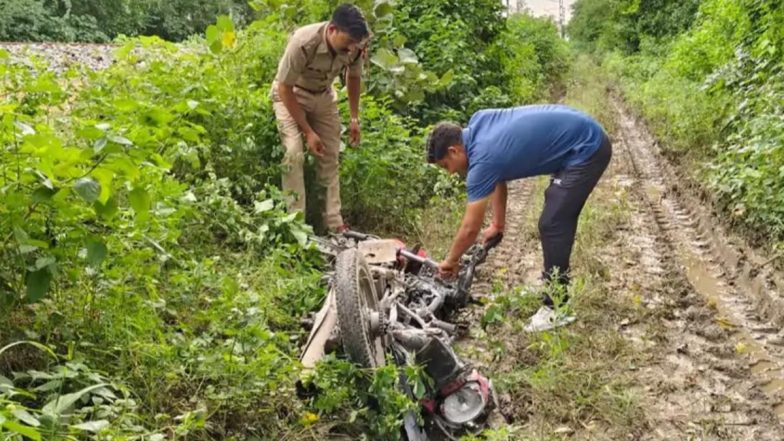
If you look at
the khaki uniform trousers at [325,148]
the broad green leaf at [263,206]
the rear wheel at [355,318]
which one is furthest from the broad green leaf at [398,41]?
the rear wheel at [355,318]

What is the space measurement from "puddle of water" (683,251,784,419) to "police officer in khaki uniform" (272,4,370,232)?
296cm

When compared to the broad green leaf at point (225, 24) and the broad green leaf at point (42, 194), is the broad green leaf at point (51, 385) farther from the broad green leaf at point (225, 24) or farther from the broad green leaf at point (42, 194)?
the broad green leaf at point (225, 24)

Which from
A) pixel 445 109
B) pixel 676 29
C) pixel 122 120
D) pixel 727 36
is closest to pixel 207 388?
pixel 122 120

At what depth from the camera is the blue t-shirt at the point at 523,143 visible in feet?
13.3

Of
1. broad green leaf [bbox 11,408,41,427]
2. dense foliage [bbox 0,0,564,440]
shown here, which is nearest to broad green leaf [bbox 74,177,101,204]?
dense foliage [bbox 0,0,564,440]

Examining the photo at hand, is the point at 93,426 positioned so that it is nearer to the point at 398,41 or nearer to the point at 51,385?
the point at 51,385

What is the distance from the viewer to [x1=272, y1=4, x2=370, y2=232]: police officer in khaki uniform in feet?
15.6

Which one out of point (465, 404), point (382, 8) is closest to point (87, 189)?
point (465, 404)

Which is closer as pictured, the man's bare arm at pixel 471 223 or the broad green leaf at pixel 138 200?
the broad green leaf at pixel 138 200

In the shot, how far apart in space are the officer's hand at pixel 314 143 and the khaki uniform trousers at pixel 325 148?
0.10 metres

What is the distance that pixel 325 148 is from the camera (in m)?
5.52

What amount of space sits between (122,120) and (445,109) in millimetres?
5865

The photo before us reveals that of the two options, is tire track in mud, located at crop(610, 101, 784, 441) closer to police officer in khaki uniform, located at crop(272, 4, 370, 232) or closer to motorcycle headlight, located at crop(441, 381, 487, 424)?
motorcycle headlight, located at crop(441, 381, 487, 424)

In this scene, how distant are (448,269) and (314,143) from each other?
1656mm
